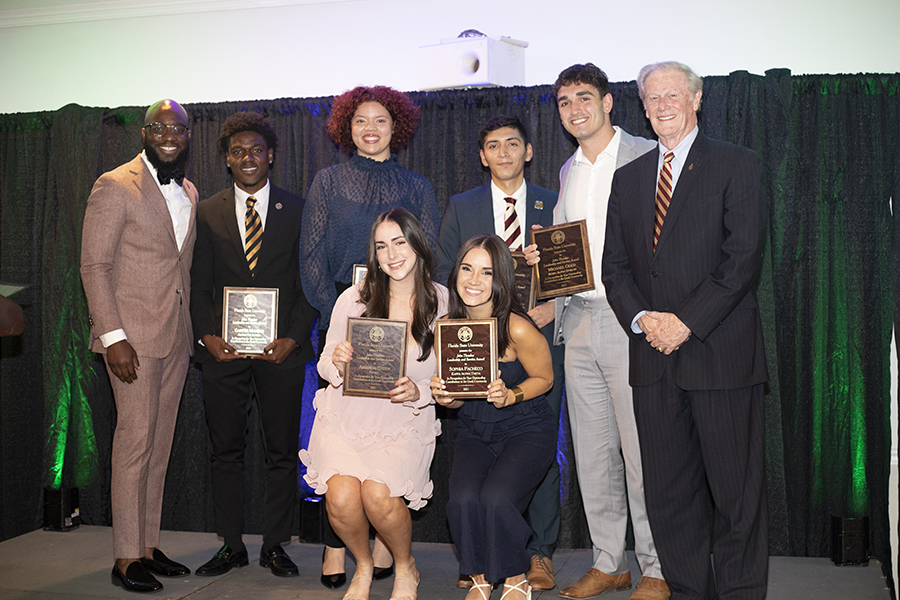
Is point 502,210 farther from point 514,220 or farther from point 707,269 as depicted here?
point 707,269

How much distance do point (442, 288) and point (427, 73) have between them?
6.06ft

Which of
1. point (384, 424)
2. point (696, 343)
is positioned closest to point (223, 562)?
point (384, 424)

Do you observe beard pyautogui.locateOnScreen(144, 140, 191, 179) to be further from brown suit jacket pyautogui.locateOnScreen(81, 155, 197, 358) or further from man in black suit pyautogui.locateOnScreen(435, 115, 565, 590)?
man in black suit pyautogui.locateOnScreen(435, 115, 565, 590)

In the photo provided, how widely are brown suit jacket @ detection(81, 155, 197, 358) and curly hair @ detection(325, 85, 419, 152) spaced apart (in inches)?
38.1

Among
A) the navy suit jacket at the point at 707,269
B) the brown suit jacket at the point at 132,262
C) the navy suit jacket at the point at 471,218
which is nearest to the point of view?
the navy suit jacket at the point at 707,269

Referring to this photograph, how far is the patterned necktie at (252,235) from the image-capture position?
401 cm

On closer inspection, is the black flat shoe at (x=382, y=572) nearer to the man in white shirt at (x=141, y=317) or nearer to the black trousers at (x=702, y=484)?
the man in white shirt at (x=141, y=317)

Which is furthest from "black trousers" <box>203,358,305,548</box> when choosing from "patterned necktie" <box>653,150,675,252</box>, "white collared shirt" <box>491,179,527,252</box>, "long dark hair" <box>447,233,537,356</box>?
"patterned necktie" <box>653,150,675,252</box>

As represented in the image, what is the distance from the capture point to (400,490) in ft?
10.8

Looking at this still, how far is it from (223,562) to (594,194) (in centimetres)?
257

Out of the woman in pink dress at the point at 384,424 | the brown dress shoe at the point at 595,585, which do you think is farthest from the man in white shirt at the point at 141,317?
the brown dress shoe at the point at 595,585

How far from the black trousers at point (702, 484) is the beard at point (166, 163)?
2.47m

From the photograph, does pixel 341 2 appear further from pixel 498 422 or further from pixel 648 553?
pixel 648 553

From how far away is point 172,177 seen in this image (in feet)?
13.1
